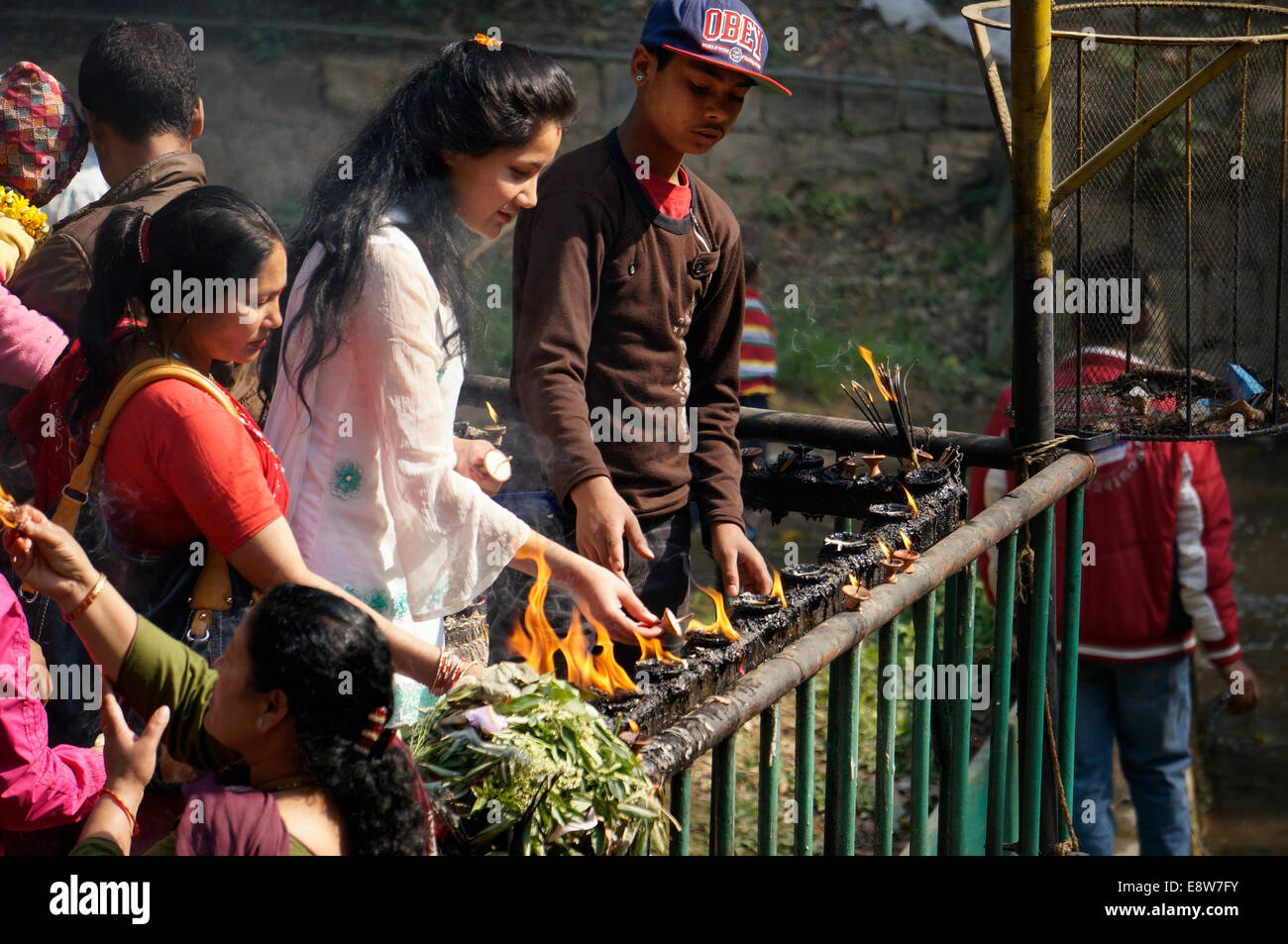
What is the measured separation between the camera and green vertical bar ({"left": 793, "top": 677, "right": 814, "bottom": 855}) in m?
2.35

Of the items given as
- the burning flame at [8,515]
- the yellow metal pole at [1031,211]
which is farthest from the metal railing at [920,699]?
the burning flame at [8,515]

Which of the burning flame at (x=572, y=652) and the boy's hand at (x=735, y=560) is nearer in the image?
the burning flame at (x=572, y=652)

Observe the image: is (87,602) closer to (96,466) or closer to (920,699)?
(96,466)

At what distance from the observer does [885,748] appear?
2689 millimetres

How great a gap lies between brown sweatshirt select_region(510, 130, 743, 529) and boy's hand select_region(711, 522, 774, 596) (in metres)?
0.05

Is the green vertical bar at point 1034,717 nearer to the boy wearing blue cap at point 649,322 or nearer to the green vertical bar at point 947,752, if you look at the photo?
the green vertical bar at point 947,752

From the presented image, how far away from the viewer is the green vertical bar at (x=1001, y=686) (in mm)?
3139

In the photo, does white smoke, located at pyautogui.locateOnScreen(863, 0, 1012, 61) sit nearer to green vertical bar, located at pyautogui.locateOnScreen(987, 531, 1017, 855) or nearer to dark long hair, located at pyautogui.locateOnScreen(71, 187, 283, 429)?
green vertical bar, located at pyautogui.locateOnScreen(987, 531, 1017, 855)

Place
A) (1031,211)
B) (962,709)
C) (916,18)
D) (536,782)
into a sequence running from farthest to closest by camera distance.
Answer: (916,18) < (1031,211) < (962,709) < (536,782)

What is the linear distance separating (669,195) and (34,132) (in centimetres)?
154

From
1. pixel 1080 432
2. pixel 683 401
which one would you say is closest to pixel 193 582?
pixel 683 401

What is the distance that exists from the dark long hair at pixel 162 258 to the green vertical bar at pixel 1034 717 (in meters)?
1.97

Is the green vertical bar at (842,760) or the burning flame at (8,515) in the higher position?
the burning flame at (8,515)
